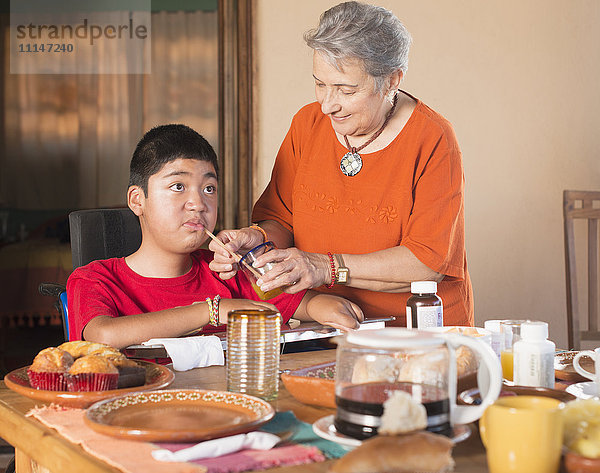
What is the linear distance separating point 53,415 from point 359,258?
984 mm

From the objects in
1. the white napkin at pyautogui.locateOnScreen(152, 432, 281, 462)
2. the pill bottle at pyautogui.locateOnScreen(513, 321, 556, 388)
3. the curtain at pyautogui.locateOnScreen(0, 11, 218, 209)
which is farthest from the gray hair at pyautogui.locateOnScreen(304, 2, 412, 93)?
the curtain at pyautogui.locateOnScreen(0, 11, 218, 209)

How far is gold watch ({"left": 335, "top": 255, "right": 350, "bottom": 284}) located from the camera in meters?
1.85

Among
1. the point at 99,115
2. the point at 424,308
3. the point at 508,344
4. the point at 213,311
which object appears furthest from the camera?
the point at 99,115

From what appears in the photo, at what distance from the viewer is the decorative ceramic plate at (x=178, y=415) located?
871 millimetres

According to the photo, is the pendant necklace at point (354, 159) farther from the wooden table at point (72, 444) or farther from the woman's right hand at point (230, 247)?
the wooden table at point (72, 444)

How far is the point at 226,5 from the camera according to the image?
139 inches

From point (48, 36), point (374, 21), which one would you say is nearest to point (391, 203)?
point (374, 21)

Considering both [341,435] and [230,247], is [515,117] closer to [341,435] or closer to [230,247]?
[230,247]

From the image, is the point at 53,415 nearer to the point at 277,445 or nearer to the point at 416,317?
the point at 277,445

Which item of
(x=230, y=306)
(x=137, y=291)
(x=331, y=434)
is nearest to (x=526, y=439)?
(x=331, y=434)

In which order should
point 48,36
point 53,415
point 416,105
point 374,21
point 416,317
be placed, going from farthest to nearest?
point 48,36 < point 416,105 < point 374,21 < point 416,317 < point 53,415

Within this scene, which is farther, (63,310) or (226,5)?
(226,5)

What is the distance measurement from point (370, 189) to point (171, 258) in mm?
550

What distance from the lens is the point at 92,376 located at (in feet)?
3.50
